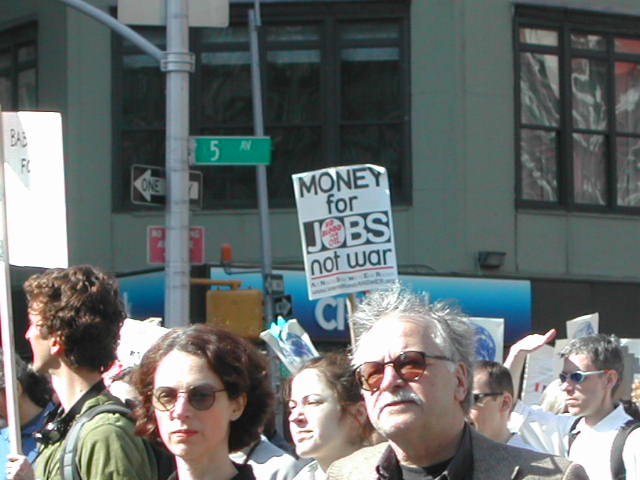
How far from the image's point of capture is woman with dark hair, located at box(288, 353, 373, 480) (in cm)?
579

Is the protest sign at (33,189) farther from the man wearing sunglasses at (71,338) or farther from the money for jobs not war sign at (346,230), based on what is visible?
the money for jobs not war sign at (346,230)

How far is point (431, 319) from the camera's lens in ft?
12.3

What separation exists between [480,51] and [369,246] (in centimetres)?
769

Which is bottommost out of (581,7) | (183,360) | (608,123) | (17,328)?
(17,328)

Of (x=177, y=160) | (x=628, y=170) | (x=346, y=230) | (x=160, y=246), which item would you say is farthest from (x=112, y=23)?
(x=628, y=170)

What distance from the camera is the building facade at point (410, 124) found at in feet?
60.5

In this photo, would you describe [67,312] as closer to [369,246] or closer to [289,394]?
[289,394]

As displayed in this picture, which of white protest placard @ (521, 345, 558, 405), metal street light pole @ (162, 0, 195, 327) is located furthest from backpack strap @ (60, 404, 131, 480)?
metal street light pole @ (162, 0, 195, 327)

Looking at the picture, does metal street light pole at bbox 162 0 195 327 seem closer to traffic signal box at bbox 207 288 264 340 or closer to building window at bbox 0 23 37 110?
traffic signal box at bbox 207 288 264 340

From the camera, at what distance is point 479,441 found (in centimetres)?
365

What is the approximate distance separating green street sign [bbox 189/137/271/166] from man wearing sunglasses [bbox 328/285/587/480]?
9023 millimetres

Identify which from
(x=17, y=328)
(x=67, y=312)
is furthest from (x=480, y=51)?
(x=67, y=312)

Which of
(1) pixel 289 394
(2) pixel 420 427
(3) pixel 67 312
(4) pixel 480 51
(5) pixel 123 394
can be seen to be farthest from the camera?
(4) pixel 480 51

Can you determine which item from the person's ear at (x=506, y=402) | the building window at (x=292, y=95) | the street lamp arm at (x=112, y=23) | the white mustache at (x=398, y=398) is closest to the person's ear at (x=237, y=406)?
the white mustache at (x=398, y=398)
